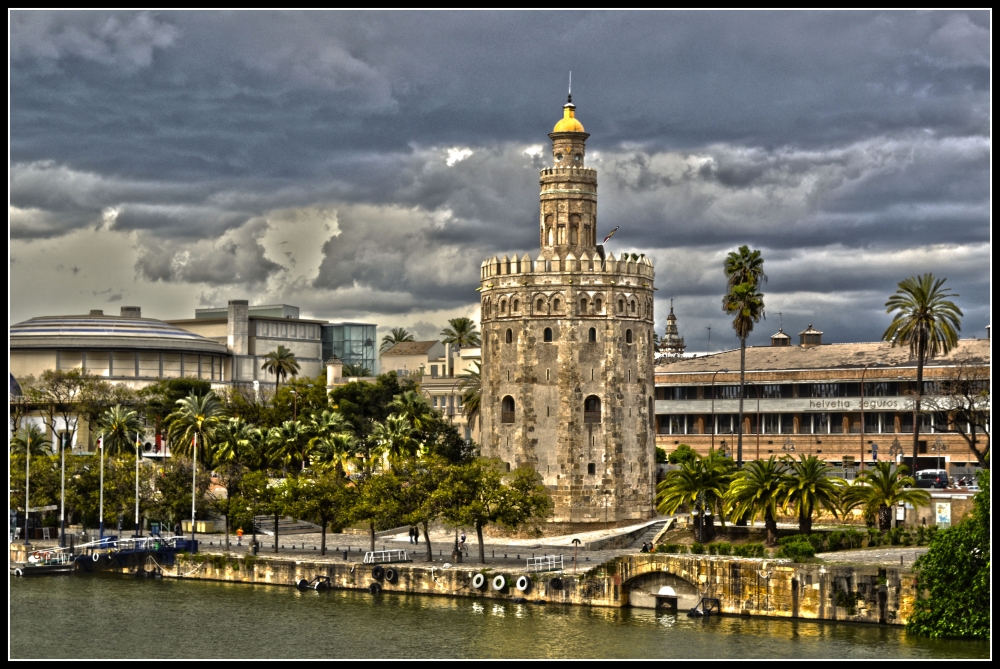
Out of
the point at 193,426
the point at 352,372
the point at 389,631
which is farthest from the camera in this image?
the point at 352,372

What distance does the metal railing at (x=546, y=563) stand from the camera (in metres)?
74.4

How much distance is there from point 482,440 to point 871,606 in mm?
34762

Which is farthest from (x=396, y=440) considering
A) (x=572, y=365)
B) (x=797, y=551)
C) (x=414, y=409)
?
(x=797, y=551)

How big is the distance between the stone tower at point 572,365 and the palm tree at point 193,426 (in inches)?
798

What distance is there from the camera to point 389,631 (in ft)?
211

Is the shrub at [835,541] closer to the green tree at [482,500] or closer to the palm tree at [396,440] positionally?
the green tree at [482,500]

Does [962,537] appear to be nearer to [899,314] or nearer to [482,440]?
[899,314]

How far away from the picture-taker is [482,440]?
93500mm

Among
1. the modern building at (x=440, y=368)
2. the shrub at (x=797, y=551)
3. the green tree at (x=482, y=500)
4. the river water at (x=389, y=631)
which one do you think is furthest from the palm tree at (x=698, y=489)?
the modern building at (x=440, y=368)

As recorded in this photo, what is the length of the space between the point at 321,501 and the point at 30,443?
34.5 meters

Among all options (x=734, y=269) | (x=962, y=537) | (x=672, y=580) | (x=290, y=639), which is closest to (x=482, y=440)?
(x=734, y=269)

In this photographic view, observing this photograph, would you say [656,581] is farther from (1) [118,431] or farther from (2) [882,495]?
(1) [118,431]

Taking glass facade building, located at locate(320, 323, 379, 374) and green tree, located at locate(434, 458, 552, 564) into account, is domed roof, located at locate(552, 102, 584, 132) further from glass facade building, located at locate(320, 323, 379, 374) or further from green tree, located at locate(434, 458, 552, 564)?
glass facade building, located at locate(320, 323, 379, 374)

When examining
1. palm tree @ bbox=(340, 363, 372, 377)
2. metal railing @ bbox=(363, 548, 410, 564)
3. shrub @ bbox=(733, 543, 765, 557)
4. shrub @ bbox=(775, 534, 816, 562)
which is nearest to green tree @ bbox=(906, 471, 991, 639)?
shrub @ bbox=(775, 534, 816, 562)
